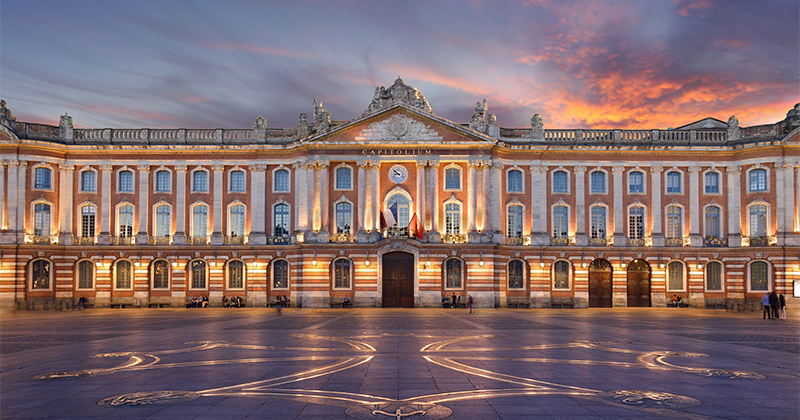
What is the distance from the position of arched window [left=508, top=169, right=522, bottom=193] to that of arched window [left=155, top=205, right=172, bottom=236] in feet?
106

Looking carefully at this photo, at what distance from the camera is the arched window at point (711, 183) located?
2263 inches

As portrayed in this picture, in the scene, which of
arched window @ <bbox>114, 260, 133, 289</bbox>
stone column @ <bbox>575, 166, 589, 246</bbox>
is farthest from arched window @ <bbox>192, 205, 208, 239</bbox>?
stone column @ <bbox>575, 166, 589, 246</bbox>

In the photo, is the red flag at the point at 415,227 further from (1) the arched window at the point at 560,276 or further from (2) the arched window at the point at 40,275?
(2) the arched window at the point at 40,275

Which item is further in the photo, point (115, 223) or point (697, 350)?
point (115, 223)

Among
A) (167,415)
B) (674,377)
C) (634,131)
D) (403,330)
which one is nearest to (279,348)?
(403,330)

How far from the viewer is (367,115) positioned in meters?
54.7

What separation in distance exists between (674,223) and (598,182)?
7.98 m

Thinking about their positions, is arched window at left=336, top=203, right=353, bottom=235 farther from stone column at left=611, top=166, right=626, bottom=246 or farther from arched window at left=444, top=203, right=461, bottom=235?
stone column at left=611, top=166, right=626, bottom=246

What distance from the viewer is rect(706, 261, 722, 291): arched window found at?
56.6 m

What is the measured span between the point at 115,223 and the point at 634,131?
49570 mm

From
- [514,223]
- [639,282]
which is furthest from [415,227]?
[639,282]

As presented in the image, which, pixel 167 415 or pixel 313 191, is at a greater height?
pixel 313 191

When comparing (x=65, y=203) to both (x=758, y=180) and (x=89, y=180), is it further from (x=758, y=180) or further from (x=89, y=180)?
(x=758, y=180)

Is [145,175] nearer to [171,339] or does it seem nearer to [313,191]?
[313,191]
